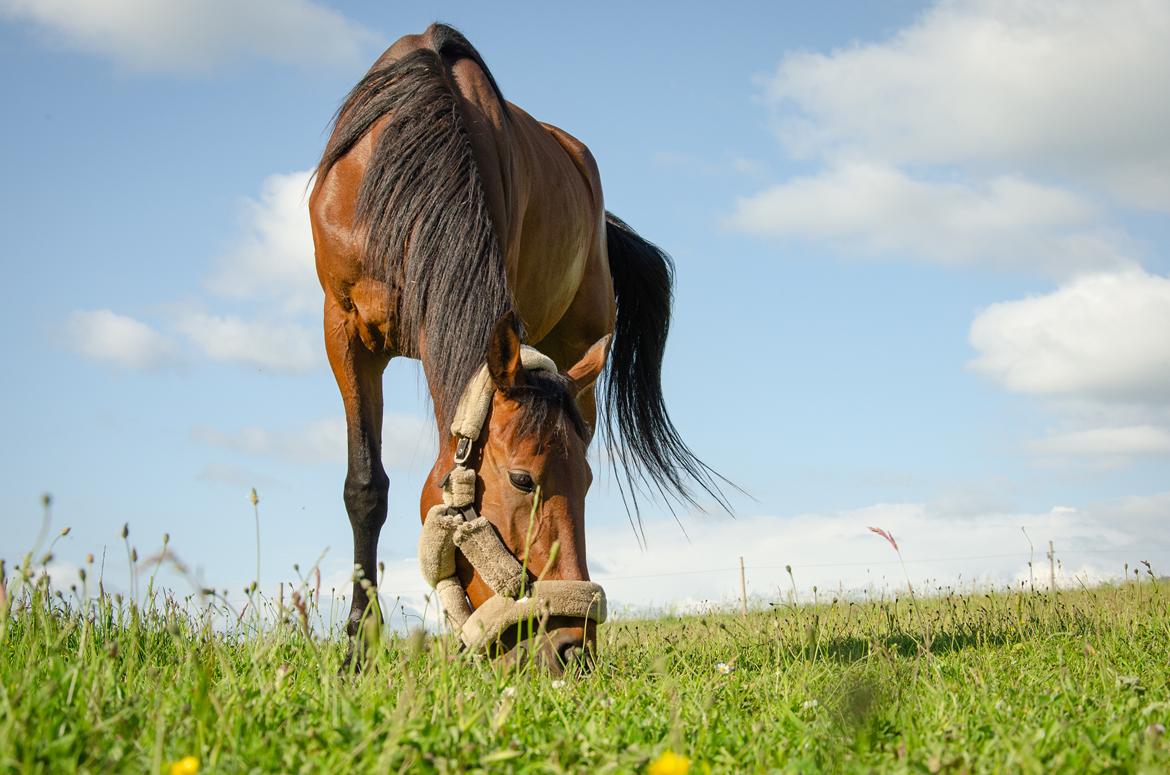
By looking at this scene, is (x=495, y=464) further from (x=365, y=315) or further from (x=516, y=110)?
(x=516, y=110)

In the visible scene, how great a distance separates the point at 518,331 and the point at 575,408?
1.41 feet

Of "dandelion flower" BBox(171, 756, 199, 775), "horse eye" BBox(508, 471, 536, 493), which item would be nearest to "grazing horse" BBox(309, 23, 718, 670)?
A: "horse eye" BBox(508, 471, 536, 493)

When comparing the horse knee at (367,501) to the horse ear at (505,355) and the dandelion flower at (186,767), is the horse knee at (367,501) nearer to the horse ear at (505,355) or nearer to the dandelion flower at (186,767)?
the horse ear at (505,355)

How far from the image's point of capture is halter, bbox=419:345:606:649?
3.72 metres

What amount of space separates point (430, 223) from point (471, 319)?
640 mm

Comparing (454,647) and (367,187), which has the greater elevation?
(367,187)

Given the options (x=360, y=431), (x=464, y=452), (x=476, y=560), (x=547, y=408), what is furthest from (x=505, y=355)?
(x=360, y=431)

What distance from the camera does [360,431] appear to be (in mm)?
5652

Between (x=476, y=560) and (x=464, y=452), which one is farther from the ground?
(x=464, y=452)

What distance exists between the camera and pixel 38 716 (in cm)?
212

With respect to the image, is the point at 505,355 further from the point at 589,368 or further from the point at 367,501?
the point at 367,501

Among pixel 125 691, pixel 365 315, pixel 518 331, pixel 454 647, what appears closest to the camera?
pixel 125 691

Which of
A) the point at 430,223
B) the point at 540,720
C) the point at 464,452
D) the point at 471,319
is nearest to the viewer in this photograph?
the point at 540,720

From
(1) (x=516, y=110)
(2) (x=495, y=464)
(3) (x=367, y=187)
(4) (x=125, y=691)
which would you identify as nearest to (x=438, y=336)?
(2) (x=495, y=464)
